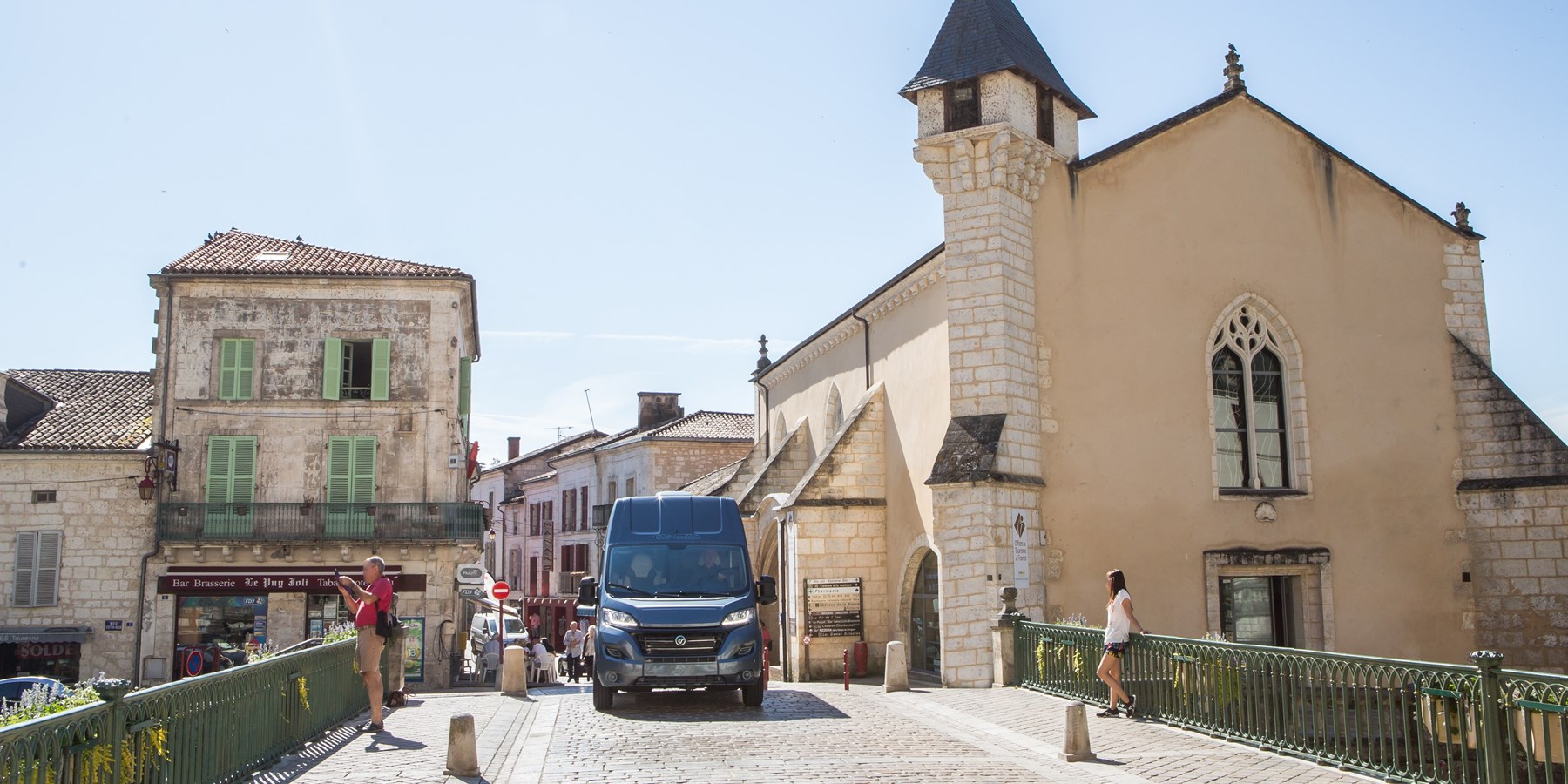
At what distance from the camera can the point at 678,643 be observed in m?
13.9

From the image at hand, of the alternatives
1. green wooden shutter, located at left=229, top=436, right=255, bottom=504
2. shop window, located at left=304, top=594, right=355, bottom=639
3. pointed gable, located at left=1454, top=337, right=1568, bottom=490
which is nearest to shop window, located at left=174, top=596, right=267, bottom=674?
shop window, located at left=304, top=594, right=355, bottom=639

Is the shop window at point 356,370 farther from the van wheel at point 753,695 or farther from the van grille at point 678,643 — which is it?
the van wheel at point 753,695

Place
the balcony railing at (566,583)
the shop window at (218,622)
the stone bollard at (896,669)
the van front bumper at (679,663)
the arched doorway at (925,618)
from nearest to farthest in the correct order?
the van front bumper at (679,663)
the stone bollard at (896,669)
the arched doorway at (925,618)
the shop window at (218,622)
the balcony railing at (566,583)

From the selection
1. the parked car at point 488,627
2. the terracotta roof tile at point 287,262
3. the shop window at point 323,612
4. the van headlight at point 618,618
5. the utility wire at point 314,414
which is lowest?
the parked car at point 488,627

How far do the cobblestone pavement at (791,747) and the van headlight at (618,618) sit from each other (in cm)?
98

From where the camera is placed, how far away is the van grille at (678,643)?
13.9 m

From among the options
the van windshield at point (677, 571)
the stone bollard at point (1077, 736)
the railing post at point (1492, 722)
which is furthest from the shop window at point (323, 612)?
the railing post at point (1492, 722)

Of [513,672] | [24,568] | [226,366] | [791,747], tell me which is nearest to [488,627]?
[226,366]

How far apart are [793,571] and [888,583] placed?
1.71 m

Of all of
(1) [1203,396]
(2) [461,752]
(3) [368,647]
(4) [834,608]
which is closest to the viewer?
(2) [461,752]

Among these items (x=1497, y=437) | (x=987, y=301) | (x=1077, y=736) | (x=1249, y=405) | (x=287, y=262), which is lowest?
(x=1077, y=736)

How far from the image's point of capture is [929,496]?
68.9 feet

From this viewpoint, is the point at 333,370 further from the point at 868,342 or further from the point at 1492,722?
the point at 1492,722

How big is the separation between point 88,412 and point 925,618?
21047 millimetres
